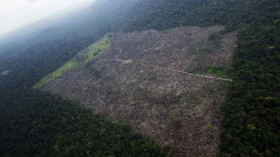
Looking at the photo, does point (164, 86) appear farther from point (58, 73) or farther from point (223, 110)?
point (58, 73)

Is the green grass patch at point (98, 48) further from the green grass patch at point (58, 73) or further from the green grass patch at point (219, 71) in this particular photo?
the green grass patch at point (219, 71)

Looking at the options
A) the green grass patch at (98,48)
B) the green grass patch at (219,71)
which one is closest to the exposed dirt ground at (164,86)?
the green grass patch at (219,71)

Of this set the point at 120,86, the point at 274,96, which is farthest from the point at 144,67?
the point at 274,96

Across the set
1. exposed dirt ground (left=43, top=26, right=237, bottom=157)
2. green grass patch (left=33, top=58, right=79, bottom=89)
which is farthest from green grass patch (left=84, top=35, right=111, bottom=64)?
green grass patch (left=33, top=58, right=79, bottom=89)

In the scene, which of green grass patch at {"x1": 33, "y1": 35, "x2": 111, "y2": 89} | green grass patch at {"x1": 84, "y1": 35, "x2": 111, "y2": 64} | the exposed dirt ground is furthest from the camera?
green grass patch at {"x1": 84, "y1": 35, "x2": 111, "y2": 64}

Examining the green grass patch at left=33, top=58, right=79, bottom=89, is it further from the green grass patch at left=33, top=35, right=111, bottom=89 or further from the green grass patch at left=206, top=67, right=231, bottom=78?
the green grass patch at left=206, top=67, right=231, bottom=78

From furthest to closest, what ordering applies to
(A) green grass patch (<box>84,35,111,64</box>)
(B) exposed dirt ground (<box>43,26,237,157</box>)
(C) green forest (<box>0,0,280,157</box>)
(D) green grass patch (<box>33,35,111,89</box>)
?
1. (A) green grass patch (<box>84,35,111,64</box>)
2. (D) green grass patch (<box>33,35,111,89</box>)
3. (B) exposed dirt ground (<box>43,26,237,157</box>)
4. (C) green forest (<box>0,0,280,157</box>)

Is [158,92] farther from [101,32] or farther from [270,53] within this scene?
[101,32]
